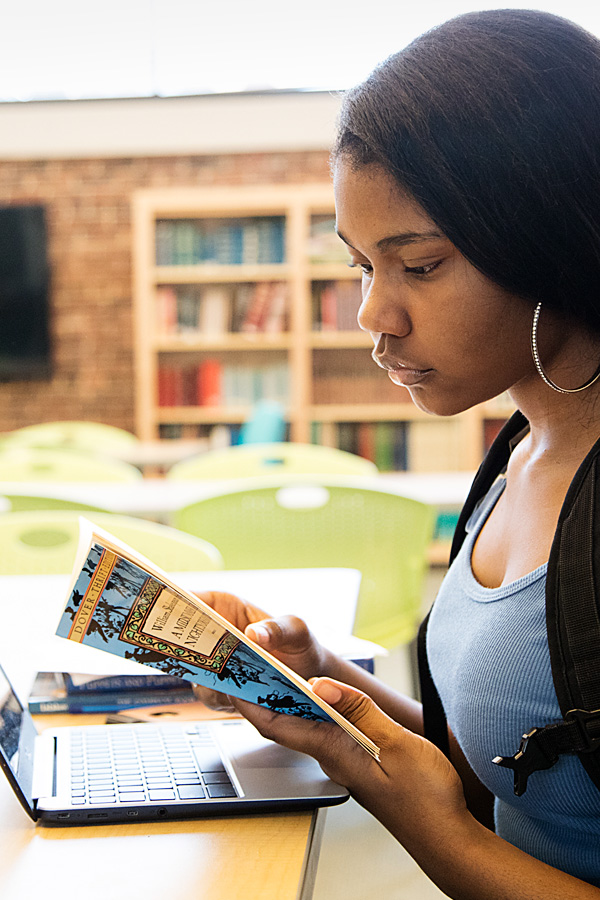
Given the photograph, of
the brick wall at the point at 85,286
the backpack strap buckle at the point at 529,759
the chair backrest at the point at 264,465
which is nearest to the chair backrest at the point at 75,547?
the backpack strap buckle at the point at 529,759

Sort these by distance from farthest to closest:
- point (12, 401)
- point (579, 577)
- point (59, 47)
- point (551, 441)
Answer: point (12, 401) < point (59, 47) < point (551, 441) < point (579, 577)

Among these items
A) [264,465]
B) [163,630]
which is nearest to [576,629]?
[163,630]

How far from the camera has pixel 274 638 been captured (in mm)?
966

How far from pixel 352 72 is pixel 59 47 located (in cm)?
171

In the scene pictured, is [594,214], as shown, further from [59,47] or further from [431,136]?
[59,47]

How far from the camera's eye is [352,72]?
517 centimetres

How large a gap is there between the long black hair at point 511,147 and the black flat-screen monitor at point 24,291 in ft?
17.4

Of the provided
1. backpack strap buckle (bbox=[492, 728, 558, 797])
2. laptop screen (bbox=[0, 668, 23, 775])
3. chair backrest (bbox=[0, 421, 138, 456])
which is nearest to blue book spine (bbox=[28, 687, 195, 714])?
laptop screen (bbox=[0, 668, 23, 775])

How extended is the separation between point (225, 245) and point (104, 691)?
4542mm

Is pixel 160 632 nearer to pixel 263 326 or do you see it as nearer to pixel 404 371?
pixel 404 371

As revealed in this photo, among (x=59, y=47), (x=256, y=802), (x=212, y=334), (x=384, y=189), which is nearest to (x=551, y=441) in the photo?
(x=384, y=189)

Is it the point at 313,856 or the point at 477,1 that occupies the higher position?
the point at 477,1

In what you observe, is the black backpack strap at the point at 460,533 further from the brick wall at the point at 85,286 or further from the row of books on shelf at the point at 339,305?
the brick wall at the point at 85,286

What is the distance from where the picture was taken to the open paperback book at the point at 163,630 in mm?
792
